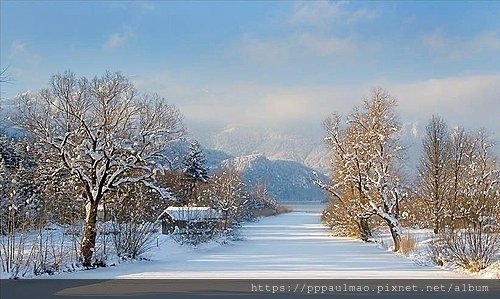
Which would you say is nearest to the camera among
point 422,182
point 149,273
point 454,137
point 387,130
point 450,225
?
point 149,273

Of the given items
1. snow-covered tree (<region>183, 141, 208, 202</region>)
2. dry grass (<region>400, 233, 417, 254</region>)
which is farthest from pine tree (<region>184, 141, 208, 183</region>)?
dry grass (<region>400, 233, 417, 254</region>)

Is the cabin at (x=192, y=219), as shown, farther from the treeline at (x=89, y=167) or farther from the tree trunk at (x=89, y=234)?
the tree trunk at (x=89, y=234)

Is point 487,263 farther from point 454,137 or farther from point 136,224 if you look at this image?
point 454,137

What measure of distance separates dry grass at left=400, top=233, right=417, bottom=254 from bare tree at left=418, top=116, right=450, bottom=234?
8.64 metres

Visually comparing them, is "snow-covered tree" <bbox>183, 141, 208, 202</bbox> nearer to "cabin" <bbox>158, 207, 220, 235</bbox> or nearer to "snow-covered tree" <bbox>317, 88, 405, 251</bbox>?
"cabin" <bbox>158, 207, 220, 235</bbox>

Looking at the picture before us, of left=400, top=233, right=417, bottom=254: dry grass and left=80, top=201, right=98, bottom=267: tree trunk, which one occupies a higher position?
left=80, top=201, right=98, bottom=267: tree trunk

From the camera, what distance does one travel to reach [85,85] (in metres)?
20.7

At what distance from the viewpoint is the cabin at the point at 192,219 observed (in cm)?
3403

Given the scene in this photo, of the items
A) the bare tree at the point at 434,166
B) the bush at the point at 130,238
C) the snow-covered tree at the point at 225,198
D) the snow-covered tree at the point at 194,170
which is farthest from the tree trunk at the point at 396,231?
the snow-covered tree at the point at 194,170

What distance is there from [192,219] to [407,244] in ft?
44.6

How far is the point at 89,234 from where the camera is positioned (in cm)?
1895

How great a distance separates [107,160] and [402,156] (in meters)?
18.4

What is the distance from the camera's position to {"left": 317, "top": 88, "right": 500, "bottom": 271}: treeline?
17484 millimetres

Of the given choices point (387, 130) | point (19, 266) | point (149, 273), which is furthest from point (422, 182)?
point (19, 266)
